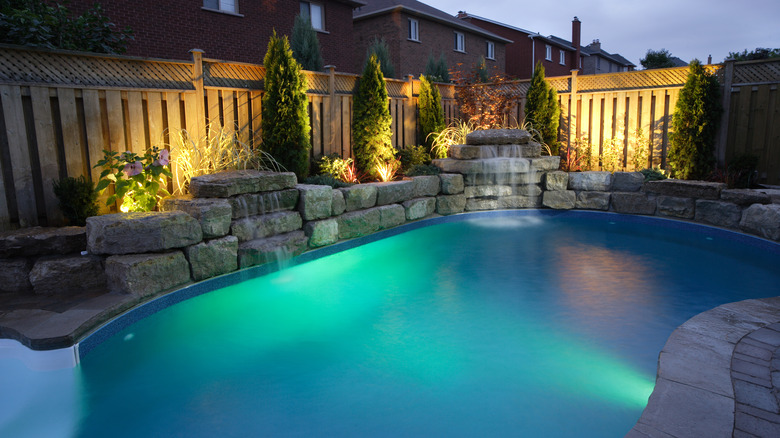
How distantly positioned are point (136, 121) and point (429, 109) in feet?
16.6

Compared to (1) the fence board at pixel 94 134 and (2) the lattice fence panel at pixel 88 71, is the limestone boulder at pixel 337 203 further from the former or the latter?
(1) the fence board at pixel 94 134

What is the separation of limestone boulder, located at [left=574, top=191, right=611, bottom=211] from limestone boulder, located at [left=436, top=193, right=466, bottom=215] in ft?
6.30

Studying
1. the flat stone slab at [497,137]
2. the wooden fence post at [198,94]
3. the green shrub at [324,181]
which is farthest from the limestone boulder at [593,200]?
the wooden fence post at [198,94]

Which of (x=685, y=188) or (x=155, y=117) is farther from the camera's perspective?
(x=685, y=188)

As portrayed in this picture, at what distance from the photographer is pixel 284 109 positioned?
5.96 meters

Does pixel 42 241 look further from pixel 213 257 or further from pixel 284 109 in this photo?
pixel 284 109

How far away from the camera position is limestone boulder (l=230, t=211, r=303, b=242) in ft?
15.4

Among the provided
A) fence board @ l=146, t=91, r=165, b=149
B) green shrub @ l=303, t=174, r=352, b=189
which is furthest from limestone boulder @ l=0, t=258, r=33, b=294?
green shrub @ l=303, t=174, r=352, b=189

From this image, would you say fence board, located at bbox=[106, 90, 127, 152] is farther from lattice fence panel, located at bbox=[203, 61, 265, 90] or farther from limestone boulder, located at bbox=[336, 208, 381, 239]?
limestone boulder, located at bbox=[336, 208, 381, 239]

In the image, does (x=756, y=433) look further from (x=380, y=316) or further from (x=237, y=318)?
(x=237, y=318)

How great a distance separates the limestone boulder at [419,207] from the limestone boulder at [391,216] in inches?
5.4

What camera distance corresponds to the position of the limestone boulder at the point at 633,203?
7121 mm

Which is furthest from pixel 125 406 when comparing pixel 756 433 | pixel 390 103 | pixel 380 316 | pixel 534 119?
pixel 534 119

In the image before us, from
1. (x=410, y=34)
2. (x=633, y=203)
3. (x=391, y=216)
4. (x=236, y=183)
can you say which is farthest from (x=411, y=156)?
(x=410, y=34)
